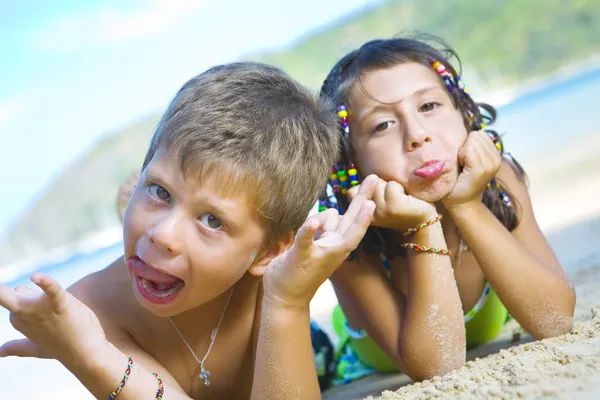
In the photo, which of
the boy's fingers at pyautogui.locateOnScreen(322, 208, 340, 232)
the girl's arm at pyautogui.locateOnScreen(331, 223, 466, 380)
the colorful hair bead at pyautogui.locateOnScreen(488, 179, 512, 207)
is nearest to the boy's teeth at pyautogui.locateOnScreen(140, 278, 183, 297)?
the boy's fingers at pyautogui.locateOnScreen(322, 208, 340, 232)

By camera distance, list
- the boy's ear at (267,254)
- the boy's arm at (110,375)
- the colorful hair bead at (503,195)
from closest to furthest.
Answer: the boy's arm at (110,375), the boy's ear at (267,254), the colorful hair bead at (503,195)

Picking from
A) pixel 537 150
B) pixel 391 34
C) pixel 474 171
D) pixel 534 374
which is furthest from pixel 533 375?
pixel 391 34

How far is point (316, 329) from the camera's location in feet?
11.4

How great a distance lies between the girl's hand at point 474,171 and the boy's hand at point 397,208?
121 millimetres

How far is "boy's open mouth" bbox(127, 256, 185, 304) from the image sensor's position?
2.05 metres

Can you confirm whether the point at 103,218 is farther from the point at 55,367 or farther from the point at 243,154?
the point at 243,154

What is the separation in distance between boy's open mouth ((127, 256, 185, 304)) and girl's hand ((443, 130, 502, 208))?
39.9 inches

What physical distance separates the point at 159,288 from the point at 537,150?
29.3ft

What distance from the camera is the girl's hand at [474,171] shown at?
2.44 meters

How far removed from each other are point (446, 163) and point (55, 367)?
3.65 metres

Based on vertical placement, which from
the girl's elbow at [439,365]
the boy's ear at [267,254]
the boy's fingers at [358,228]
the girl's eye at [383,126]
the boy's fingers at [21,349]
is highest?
the girl's eye at [383,126]

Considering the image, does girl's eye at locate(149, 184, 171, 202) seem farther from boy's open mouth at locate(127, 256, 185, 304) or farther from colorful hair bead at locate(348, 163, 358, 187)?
colorful hair bead at locate(348, 163, 358, 187)

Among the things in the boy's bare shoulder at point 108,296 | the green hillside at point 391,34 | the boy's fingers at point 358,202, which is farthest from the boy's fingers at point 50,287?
the green hillside at point 391,34

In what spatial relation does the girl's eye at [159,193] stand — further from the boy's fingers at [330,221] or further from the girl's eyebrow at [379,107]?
the girl's eyebrow at [379,107]
